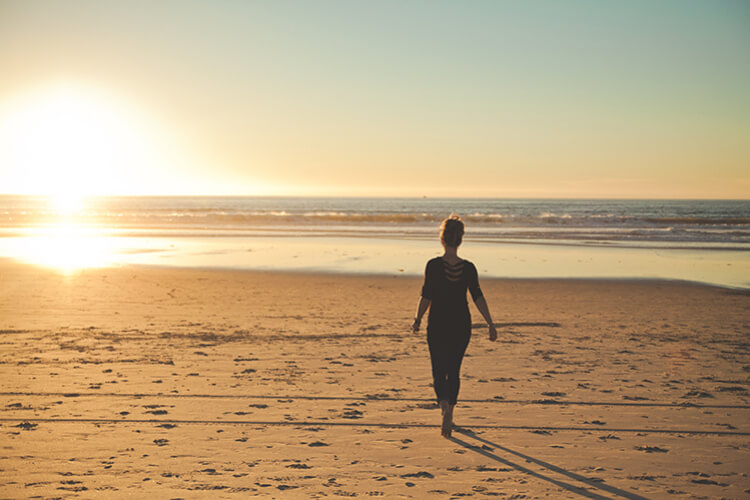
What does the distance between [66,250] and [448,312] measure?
2416 centimetres

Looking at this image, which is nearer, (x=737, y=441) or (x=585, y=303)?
(x=737, y=441)

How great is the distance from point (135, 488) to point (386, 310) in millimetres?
8172

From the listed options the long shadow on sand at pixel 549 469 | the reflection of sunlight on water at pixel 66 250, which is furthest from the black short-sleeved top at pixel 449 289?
the reflection of sunlight on water at pixel 66 250

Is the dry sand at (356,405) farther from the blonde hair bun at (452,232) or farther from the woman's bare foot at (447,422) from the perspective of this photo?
the blonde hair bun at (452,232)

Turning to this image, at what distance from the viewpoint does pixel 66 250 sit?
2519cm

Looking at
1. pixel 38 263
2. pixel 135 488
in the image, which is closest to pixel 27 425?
pixel 135 488

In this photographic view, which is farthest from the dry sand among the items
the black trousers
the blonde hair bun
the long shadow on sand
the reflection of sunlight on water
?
the reflection of sunlight on water

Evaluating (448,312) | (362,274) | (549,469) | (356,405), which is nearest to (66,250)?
(362,274)

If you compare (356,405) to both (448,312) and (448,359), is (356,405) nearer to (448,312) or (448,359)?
(448,359)

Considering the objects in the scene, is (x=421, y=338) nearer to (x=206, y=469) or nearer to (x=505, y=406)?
(x=505, y=406)

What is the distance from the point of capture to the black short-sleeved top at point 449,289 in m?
5.29

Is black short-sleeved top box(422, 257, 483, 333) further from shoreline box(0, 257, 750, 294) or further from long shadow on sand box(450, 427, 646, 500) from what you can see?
shoreline box(0, 257, 750, 294)

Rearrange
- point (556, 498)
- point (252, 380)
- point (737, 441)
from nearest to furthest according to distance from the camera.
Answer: point (556, 498)
point (737, 441)
point (252, 380)

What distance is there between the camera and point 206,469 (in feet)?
14.8
